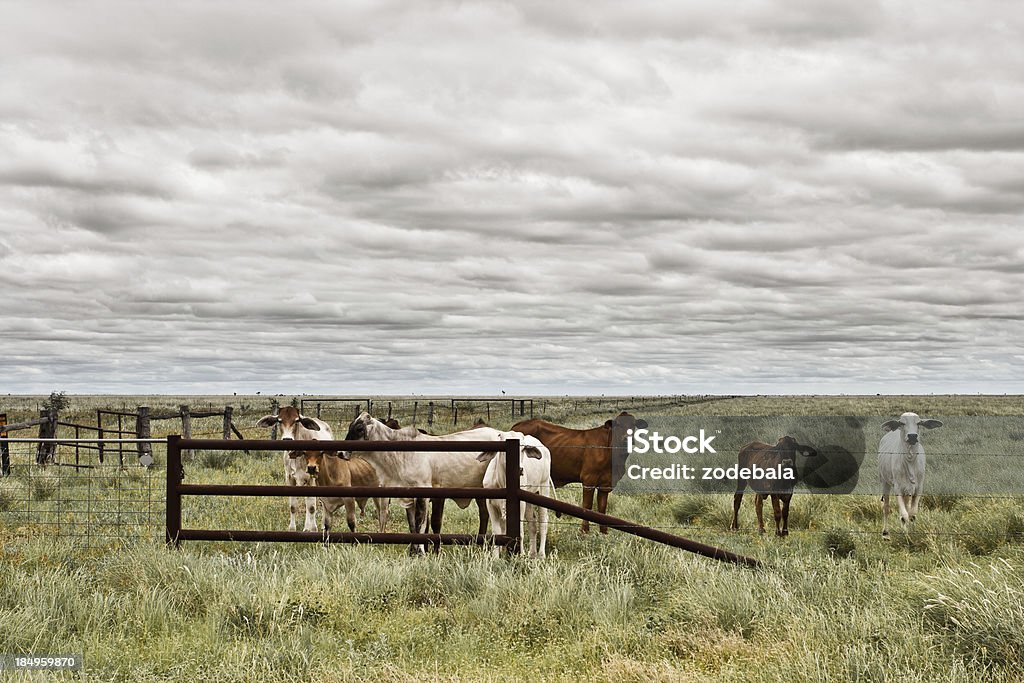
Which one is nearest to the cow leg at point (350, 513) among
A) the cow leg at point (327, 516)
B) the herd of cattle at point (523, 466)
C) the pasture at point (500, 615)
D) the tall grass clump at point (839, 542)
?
the herd of cattle at point (523, 466)

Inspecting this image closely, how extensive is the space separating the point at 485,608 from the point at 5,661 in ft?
11.6

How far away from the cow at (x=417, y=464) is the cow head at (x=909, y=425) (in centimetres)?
720

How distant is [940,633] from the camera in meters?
6.21

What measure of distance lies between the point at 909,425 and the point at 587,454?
5.44 m

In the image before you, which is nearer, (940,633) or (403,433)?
(940,633)

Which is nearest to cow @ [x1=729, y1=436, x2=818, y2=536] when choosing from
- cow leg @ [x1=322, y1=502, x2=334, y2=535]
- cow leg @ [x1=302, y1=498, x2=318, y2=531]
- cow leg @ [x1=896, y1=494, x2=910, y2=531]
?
cow leg @ [x1=896, y1=494, x2=910, y2=531]

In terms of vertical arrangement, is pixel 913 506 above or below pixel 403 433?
below

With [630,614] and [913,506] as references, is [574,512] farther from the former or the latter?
[913,506]

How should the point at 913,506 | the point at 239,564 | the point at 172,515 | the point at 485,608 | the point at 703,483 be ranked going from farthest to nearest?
the point at 703,483 → the point at 913,506 → the point at 172,515 → the point at 239,564 → the point at 485,608

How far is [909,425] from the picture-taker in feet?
46.3

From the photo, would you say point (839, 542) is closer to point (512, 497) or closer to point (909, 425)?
point (909, 425)

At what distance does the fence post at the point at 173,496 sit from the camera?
9031mm

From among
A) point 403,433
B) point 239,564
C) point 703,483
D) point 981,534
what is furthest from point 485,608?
point 703,483

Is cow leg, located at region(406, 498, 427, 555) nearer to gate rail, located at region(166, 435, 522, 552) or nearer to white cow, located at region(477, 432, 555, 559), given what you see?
white cow, located at region(477, 432, 555, 559)
